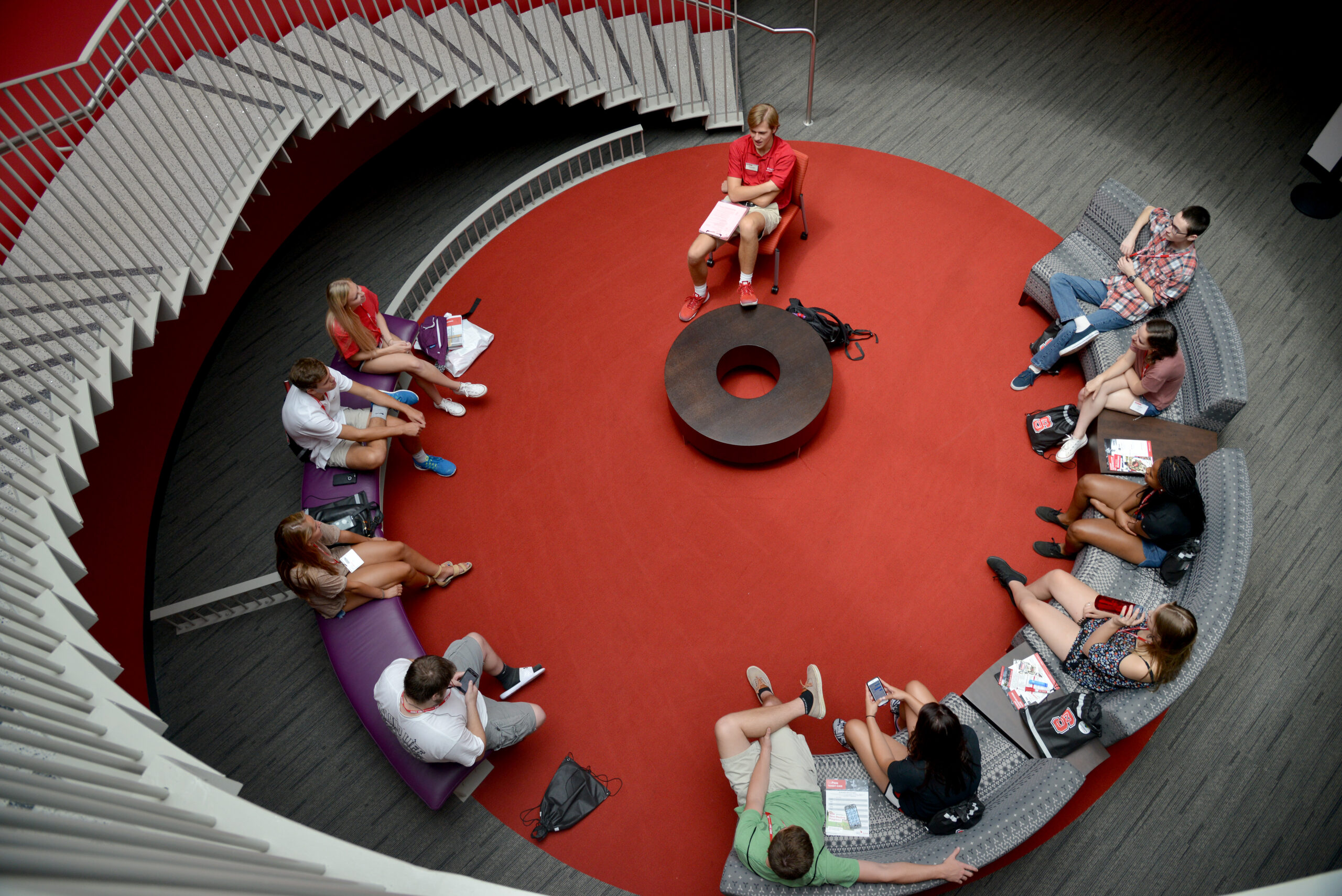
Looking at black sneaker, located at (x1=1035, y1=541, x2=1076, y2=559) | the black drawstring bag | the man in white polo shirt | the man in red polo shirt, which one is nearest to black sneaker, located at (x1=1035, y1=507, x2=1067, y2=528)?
black sneaker, located at (x1=1035, y1=541, x2=1076, y2=559)

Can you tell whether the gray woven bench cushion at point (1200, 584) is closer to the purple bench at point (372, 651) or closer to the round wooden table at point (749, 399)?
the round wooden table at point (749, 399)

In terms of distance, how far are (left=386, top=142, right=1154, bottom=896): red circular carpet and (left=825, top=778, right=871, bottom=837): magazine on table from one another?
47cm

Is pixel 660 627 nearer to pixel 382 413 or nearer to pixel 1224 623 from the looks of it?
pixel 382 413

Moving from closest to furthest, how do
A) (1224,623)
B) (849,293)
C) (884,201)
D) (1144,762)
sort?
(1224,623), (1144,762), (849,293), (884,201)

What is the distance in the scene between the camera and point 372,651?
5.12 meters

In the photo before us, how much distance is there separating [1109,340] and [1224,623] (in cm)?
244

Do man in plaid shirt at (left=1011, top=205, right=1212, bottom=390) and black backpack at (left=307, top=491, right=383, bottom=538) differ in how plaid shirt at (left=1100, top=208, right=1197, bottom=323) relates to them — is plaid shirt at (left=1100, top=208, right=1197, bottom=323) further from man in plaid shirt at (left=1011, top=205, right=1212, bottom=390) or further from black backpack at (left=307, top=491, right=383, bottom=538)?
black backpack at (left=307, top=491, right=383, bottom=538)

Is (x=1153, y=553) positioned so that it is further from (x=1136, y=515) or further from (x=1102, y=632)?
(x=1102, y=632)

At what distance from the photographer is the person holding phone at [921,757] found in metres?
3.97

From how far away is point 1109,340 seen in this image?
5.93 meters

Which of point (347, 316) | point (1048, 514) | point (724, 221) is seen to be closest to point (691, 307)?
point (724, 221)

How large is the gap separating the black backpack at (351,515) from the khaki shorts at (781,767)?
2.98 m

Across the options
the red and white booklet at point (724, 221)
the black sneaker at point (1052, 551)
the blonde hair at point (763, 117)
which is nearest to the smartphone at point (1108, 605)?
the black sneaker at point (1052, 551)

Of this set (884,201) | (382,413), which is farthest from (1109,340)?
(382,413)
